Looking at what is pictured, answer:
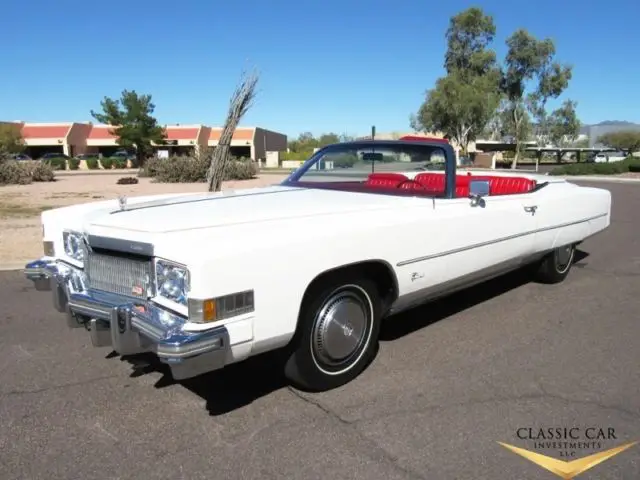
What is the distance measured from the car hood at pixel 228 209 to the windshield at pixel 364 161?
1.41ft

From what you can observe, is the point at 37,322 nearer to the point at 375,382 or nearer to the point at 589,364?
the point at 375,382

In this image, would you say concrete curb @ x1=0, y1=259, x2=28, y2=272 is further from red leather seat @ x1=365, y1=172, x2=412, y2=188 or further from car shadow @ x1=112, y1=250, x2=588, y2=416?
red leather seat @ x1=365, y1=172, x2=412, y2=188

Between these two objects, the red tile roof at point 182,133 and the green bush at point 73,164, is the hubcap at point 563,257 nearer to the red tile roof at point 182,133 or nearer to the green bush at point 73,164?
the green bush at point 73,164

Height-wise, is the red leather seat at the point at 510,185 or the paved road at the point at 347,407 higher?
the red leather seat at the point at 510,185

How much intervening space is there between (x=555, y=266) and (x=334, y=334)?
11.3 ft

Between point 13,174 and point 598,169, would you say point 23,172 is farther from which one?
point 598,169

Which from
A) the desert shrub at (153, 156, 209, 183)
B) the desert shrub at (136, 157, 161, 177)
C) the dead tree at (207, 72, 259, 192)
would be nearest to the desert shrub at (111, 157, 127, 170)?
the desert shrub at (136, 157, 161, 177)

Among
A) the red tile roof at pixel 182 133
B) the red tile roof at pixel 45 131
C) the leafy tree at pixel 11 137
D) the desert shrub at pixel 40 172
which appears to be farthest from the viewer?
the red tile roof at pixel 182 133

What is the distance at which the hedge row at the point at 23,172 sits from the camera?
2238cm

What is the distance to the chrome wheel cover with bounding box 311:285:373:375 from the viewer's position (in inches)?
128

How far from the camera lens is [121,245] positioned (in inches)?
116

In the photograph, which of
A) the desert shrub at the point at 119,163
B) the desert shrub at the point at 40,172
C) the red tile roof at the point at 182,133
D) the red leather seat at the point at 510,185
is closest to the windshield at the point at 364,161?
the red leather seat at the point at 510,185

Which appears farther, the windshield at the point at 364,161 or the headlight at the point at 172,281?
the windshield at the point at 364,161

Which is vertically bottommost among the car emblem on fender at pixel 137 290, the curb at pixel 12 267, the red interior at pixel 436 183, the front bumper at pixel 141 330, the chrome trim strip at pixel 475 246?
the curb at pixel 12 267
